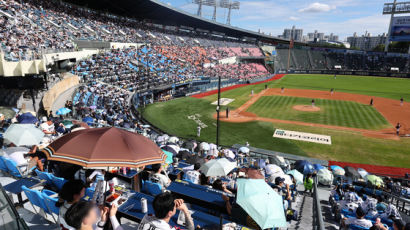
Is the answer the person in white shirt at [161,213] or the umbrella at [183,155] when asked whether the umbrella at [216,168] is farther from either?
the person in white shirt at [161,213]

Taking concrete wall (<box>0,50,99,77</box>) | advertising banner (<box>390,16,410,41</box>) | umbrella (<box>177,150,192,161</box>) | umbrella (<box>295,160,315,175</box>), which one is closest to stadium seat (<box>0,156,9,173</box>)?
umbrella (<box>177,150,192,161</box>)

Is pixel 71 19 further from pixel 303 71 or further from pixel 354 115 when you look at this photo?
pixel 303 71

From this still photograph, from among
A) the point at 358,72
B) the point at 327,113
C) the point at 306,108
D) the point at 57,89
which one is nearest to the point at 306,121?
the point at 327,113

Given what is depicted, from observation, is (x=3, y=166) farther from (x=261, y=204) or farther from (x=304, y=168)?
(x=304, y=168)

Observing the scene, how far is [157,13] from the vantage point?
217 feet

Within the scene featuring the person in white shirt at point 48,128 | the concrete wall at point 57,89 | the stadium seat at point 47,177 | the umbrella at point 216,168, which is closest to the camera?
the stadium seat at point 47,177

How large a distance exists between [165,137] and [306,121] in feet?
56.0

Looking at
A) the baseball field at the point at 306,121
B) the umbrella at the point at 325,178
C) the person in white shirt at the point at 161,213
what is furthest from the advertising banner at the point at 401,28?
the person in white shirt at the point at 161,213

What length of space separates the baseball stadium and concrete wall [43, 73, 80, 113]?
184mm

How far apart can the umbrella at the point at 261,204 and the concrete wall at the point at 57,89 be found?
19.8 m

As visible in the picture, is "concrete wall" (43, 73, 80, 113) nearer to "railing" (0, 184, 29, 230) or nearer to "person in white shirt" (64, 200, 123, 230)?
"railing" (0, 184, 29, 230)

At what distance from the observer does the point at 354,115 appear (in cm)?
2961

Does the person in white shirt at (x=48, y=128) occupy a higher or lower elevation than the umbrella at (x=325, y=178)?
higher

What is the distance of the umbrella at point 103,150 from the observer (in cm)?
452
